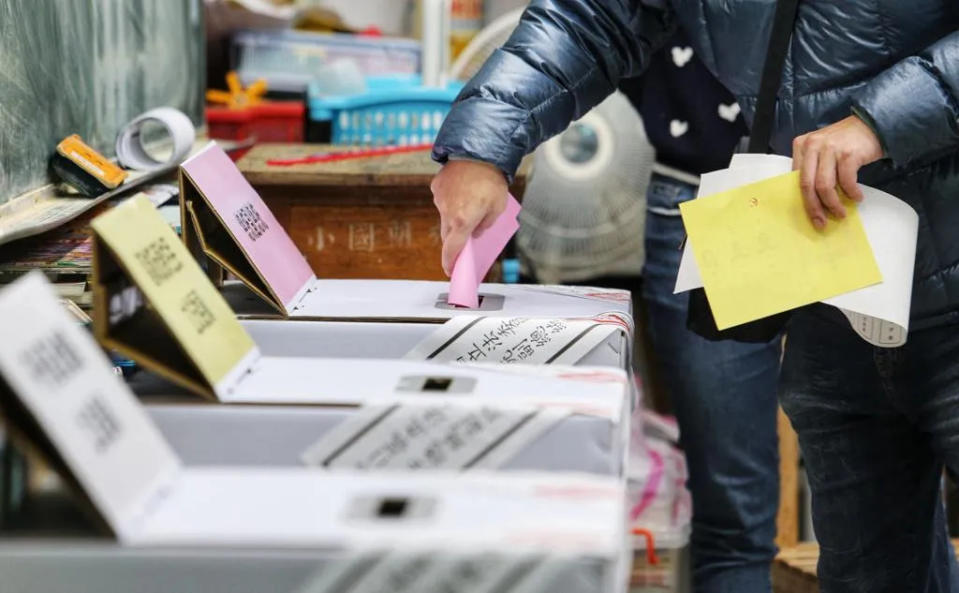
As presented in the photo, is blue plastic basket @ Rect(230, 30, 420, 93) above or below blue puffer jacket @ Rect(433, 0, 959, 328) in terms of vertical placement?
below

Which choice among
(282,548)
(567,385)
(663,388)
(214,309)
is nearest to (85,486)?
(282,548)

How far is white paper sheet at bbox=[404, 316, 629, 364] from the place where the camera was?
131 centimetres

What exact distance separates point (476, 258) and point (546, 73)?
0.86 feet

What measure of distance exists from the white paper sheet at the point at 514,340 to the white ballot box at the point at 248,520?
415 mm

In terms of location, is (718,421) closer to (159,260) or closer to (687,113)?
(687,113)

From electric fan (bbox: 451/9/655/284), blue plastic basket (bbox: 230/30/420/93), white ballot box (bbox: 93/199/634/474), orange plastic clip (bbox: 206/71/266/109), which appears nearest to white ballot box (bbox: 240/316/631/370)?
white ballot box (bbox: 93/199/634/474)

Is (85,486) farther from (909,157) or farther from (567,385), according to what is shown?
(909,157)

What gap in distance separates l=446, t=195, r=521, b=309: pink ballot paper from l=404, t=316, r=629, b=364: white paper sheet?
85 millimetres

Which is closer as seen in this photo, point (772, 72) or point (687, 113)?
point (772, 72)

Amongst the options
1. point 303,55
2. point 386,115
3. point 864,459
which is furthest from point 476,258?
point 303,55

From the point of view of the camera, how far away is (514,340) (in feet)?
4.35

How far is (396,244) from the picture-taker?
1.94 metres

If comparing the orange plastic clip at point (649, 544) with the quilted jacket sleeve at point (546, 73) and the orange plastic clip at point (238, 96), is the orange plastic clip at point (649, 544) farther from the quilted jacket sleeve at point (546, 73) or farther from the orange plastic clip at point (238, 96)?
the orange plastic clip at point (238, 96)

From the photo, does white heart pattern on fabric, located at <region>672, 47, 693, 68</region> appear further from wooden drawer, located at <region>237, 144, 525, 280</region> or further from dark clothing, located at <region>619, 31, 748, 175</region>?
wooden drawer, located at <region>237, 144, 525, 280</region>
